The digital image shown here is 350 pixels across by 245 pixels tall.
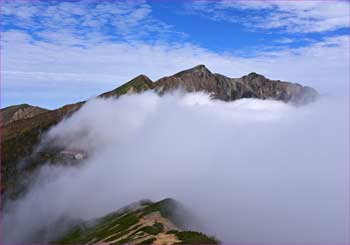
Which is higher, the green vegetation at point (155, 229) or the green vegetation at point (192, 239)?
the green vegetation at point (192, 239)

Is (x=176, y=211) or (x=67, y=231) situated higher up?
(x=176, y=211)

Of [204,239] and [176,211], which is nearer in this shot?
[204,239]

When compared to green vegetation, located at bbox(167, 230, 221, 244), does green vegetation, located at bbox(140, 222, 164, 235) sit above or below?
below

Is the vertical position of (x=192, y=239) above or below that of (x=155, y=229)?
above

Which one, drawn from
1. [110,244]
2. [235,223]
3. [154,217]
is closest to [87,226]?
[235,223]

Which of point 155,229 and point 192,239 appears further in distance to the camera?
point 155,229

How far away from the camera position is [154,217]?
96812mm

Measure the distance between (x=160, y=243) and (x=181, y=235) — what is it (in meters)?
4.02

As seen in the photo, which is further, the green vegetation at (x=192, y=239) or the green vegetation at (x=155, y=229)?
the green vegetation at (x=155, y=229)

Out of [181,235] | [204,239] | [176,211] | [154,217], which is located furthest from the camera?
[176,211]

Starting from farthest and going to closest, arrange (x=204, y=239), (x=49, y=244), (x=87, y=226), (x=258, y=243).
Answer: (x=49, y=244)
(x=87, y=226)
(x=258, y=243)
(x=204, y=239)

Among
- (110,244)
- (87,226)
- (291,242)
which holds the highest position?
(110,244)

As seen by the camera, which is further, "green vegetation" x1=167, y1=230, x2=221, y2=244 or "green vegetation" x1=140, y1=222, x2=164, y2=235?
"green vegetation" x1=140, y1=222, x2=164, y2=235

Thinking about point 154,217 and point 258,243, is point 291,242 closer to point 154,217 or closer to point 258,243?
point 258,243
